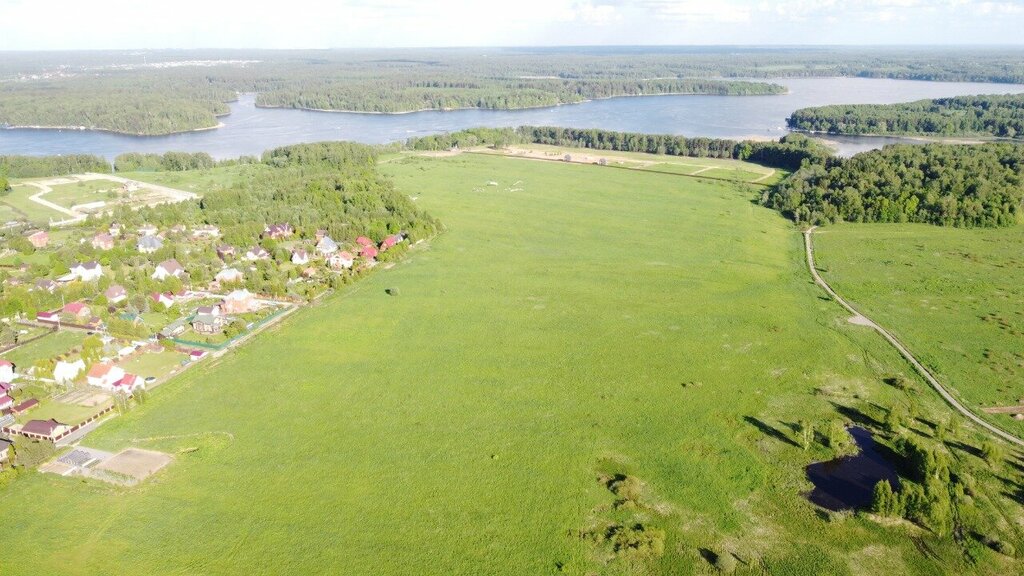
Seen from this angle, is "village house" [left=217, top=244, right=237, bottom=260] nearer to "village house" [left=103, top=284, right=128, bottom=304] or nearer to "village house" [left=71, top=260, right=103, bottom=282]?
"village house" [left=71, top=260, right=103, bottom=282]

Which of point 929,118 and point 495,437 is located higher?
point 929,118

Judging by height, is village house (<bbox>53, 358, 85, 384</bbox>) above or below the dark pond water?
above

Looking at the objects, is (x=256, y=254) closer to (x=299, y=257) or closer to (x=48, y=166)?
(x=299, y=257)

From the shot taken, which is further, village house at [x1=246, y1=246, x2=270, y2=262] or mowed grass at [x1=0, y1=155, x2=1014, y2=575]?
village house at [x1=246, y1=246, x2=270, y2=262]

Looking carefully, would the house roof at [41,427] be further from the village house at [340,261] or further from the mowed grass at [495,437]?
the village house at [340,261]

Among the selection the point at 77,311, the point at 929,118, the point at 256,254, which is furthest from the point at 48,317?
the point at 929,118

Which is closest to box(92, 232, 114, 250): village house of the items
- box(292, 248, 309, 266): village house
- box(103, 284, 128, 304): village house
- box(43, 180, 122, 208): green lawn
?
box(103, 284, 128, 304): village house

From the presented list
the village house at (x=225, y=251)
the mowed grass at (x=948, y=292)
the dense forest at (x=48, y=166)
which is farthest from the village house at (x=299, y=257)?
the dense forest at (x=48, y=166)
